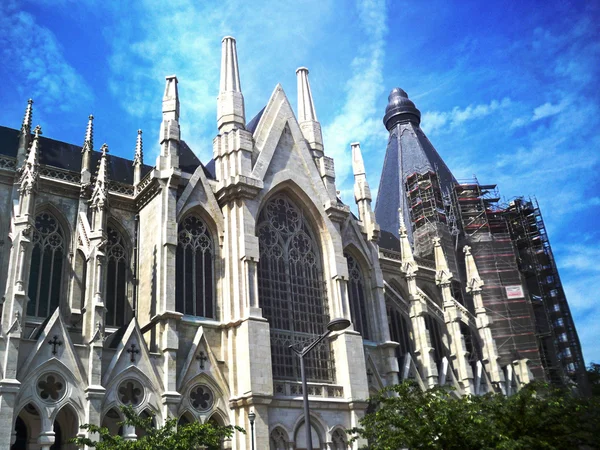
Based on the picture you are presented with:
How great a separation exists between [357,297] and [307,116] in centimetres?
1072

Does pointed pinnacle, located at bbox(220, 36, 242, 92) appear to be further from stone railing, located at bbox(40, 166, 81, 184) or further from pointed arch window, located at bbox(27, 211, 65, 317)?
pointed arch window, located at bbox(27, 211, 65, 317)

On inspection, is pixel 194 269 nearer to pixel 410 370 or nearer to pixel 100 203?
pixel 100 203

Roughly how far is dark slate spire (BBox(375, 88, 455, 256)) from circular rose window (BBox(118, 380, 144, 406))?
32.6 meters

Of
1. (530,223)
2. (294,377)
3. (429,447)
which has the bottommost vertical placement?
(429,447)

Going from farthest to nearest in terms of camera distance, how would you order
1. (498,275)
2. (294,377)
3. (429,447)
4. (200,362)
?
(498,275), (294,377), (200,362), (429,447)

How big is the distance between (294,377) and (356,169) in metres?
14.0

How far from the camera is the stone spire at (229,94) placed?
31594 mm

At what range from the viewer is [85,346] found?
22.8 metres

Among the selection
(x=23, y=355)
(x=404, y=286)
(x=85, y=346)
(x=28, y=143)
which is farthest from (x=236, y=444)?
(x=404, y=286)

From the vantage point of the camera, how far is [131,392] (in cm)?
2362

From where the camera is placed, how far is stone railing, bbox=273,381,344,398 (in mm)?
26547

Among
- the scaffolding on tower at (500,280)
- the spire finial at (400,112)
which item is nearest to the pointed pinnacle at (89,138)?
the scaffolding on tower at (500,280)

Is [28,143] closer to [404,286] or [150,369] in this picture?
[150,369]

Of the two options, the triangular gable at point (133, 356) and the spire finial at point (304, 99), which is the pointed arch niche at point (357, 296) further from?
the triangular gable at point (133, 356)
